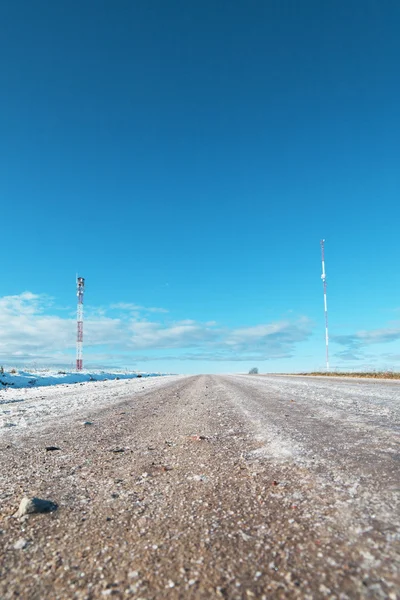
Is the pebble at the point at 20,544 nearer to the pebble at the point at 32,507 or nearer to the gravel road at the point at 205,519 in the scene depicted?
the gravel road at the point at 205,519

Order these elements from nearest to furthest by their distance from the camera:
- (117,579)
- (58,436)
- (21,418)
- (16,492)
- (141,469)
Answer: (117,579) < (16,492) < (141,469) < (58,436) < (21,418)

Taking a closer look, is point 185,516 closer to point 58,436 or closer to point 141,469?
point 141,469

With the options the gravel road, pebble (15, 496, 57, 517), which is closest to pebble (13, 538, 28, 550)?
the gravel road

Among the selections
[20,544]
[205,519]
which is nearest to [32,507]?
[20,544]

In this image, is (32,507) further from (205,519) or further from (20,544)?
(205,519)

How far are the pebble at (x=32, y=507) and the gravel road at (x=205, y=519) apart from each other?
0.25 feet

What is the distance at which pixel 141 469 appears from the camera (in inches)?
121

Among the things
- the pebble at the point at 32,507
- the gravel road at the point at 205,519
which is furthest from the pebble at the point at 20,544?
the pebble at the point at 32,507

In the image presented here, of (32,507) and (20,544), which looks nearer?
(20,544)

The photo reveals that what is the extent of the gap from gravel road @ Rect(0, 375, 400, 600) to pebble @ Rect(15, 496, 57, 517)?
75 mm

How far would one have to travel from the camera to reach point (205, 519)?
2.00 m

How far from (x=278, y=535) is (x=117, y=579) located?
0.84 m

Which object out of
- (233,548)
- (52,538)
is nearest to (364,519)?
(233,548)

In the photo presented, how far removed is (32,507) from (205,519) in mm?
1116
